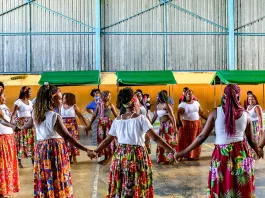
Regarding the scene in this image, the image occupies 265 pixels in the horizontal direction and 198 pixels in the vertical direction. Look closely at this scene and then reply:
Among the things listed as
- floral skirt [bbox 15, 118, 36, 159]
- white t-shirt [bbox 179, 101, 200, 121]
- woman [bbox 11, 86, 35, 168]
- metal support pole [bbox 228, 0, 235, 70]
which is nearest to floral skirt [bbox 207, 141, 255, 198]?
white t-shirt [bbox 179, 101, 200, 121]

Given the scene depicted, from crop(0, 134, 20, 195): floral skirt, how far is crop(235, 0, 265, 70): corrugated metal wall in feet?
44.9

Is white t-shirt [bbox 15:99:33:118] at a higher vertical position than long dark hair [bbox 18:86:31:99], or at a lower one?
lower

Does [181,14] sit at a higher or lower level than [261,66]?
higher

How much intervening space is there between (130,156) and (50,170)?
1009 millimetres

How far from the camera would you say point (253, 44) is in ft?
58.7

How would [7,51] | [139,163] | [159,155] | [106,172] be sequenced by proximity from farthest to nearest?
[7,51]
[159,155]
[106,172]
[139,163]

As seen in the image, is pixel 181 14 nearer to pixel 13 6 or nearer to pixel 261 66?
pixel 261 66

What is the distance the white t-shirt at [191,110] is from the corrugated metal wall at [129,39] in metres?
8.44

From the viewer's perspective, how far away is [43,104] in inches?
186

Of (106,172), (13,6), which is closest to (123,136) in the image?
(106,172)

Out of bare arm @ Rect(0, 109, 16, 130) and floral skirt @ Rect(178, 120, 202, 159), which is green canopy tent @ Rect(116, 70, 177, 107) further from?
bare arm @ Rect(0, 109, 16, 130)

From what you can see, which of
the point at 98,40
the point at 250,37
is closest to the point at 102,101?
the point at 98,40

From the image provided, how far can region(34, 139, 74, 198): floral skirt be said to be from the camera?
471 cm

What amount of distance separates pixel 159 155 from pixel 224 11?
10.9 m
